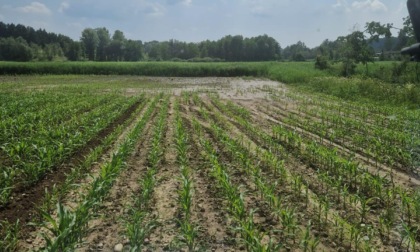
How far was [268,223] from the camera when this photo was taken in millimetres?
4602

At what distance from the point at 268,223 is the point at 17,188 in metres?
4.26

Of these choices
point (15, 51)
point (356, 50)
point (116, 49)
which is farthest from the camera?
point (116, 49)

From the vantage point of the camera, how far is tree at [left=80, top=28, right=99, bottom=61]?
325 ft

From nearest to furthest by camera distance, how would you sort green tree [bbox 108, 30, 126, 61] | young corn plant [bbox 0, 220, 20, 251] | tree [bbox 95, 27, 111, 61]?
young corn plant [bbox 0, 220, 20, 251] < green tree [bbox 108, 30, 126, 61] < tree [bbox 95, 27, 111, 61]

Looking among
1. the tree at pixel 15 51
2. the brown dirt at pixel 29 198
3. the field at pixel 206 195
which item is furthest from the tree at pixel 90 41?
the brown dirt at pixel 29 198

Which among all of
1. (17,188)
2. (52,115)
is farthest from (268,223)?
(52,115)

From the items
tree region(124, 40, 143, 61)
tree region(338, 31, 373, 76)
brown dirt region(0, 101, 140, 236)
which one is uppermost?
tree region(124, 40, 143, 61)

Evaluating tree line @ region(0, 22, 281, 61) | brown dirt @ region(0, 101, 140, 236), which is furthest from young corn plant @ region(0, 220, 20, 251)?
tree line @ region(0, 22, 281, 61)

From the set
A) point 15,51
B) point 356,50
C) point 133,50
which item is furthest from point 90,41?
point 356,50

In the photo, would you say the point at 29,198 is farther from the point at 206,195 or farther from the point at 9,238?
the point at 206,195

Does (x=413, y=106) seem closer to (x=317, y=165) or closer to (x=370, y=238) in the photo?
(x=317, y=165)

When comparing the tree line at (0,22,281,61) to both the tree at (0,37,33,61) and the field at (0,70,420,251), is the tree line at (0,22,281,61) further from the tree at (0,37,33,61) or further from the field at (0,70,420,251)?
the field at (0,70,420,251)

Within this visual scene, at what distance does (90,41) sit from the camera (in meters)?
100

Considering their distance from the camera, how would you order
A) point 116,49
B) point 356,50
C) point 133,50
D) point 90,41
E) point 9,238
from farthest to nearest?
point 116,49
point 133,50
point 90,41
point 356,50
point 9,238
